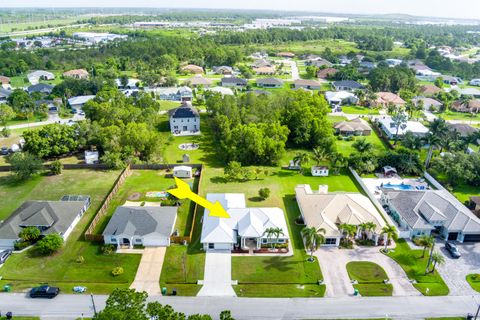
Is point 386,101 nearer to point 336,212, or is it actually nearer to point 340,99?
point 340,99

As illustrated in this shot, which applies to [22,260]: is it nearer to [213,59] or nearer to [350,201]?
[350,201]

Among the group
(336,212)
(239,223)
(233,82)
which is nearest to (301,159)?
(336,212)

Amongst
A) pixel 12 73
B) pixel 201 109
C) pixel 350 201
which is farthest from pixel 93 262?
pixel 12 73

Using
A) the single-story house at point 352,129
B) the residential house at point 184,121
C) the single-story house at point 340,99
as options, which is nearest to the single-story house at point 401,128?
the single-story house at point 352,129

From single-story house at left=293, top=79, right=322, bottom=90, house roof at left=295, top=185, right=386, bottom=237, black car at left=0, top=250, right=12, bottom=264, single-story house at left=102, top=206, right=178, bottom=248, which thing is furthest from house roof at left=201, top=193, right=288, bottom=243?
single-story house at left=293, top=79, right=322, bottom=90

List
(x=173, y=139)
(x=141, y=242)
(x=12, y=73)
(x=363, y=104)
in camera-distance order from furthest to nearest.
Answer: (x=12, y=73)
(x=363, y=104)
(x=173, y=139)
(x=141, y=242)

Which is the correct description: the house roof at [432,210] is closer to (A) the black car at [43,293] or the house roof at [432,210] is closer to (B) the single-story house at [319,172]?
(B) the single-story house at [319,172]
